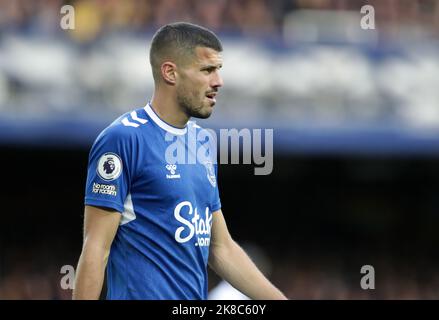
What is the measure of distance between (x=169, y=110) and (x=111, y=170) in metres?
0.53

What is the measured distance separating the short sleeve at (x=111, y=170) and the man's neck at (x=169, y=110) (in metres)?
0.33

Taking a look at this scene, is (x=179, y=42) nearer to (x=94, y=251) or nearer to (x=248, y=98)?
(x=94, y=251)

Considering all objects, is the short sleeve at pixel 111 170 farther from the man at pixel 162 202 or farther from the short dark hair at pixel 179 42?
the short dark hair at pixel 179 42

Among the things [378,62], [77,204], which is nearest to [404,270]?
[378,62]

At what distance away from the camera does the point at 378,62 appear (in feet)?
41.9

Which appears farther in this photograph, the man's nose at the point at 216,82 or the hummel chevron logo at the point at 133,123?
the man's nose at the point at 216,82

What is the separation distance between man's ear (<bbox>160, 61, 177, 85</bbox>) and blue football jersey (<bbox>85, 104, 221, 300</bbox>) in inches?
9.7

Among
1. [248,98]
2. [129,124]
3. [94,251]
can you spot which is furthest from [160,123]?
[248,98]

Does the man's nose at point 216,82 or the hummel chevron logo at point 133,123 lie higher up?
the man's nose at point 216,82

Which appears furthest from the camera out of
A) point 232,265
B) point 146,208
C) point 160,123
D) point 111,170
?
point 232,265

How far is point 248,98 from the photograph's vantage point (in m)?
12.5

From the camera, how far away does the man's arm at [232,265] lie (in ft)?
15.9

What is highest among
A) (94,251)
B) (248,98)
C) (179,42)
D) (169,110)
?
(248,98)

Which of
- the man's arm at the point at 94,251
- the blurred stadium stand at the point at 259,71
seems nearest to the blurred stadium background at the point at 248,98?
the blurred stadium stand at the point at 259,71
